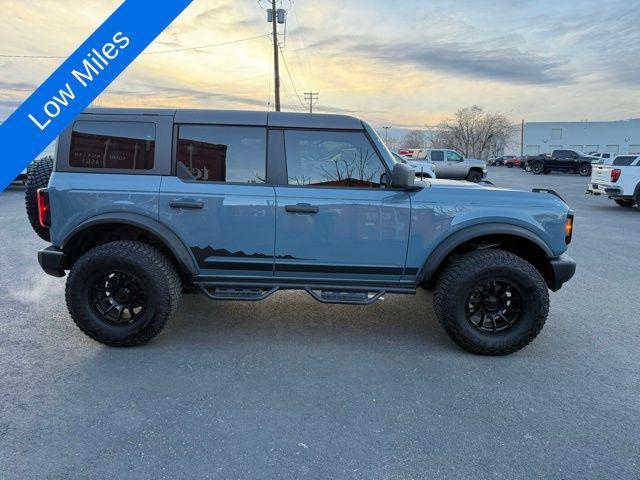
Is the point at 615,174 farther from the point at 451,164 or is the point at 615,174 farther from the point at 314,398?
the point at 314,398

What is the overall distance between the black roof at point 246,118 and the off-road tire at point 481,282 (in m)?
1.54

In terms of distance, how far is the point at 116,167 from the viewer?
362cm

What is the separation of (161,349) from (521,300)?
3108mm

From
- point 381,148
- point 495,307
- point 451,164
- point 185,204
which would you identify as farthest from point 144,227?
point 451,164

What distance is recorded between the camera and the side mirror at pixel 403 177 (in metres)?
3.37

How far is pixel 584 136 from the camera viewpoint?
70000 mm

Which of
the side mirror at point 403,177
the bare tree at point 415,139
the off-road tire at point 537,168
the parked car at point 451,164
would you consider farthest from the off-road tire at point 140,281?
the bare tree at point 415,139

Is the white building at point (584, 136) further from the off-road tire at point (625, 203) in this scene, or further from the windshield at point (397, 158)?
the windshield at point (397, 158)

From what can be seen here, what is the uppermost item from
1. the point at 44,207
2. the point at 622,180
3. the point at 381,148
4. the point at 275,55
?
the point at 275,55

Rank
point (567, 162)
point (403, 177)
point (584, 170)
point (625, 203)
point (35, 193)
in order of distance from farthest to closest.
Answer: point (567, 162)
point (584, 170)
point (625, 203)
point (35, 193)
point (403, 177)

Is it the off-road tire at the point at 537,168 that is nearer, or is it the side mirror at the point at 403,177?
the side mirror at the point at 403,177

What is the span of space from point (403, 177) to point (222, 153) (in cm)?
155

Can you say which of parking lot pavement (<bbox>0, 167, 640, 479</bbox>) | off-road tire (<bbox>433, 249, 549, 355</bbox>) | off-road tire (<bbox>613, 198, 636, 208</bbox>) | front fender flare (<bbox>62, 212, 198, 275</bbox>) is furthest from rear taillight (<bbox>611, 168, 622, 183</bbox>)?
front fender flare (<bbox>62, 212, 198, 275</bbox>)

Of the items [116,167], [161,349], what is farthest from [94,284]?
[116,167]
